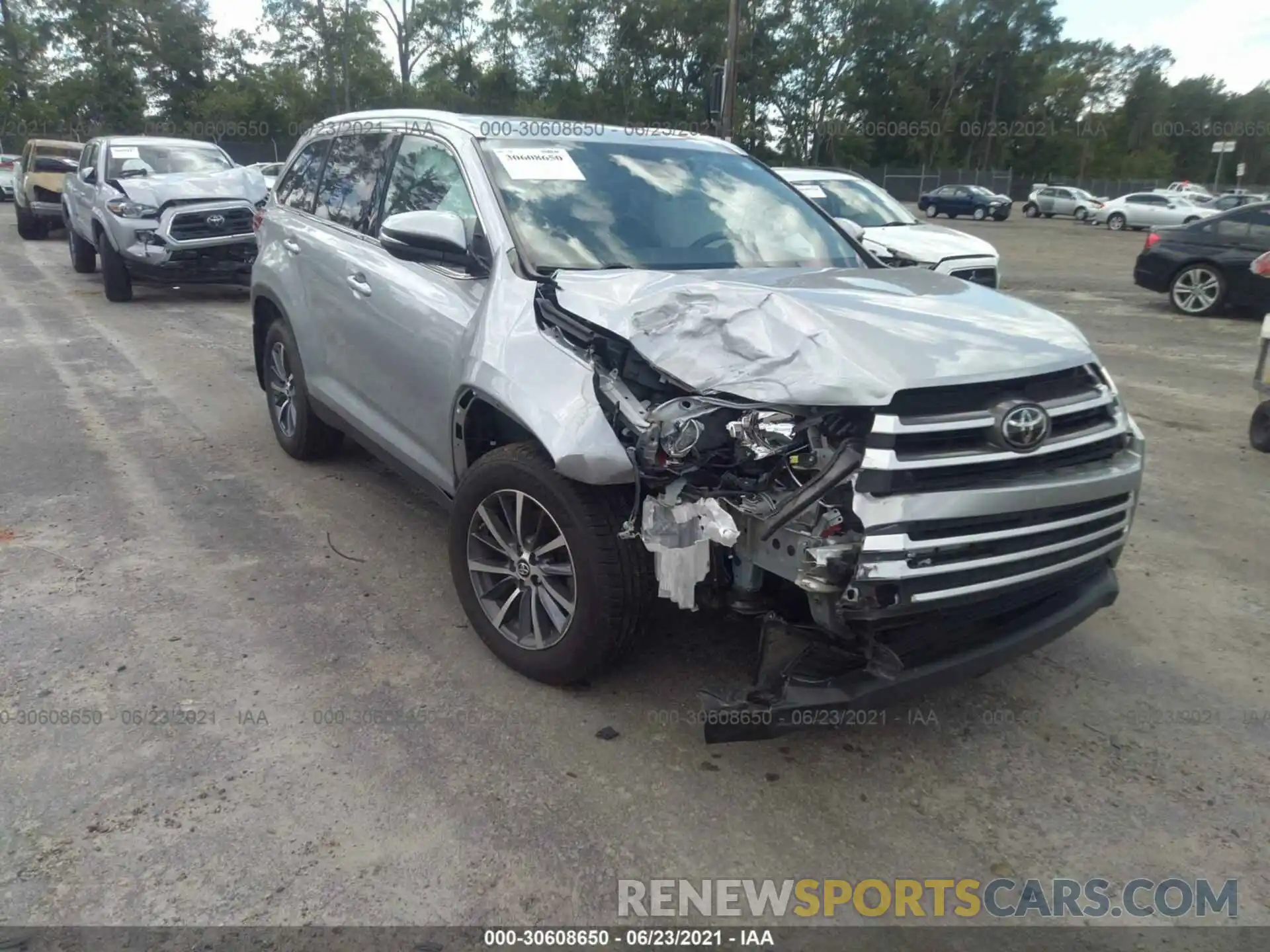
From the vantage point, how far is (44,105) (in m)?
49.5

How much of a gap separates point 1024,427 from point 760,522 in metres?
0.80

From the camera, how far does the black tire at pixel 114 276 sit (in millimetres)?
11891

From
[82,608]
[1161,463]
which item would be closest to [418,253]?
[82,608]

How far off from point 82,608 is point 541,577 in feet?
6.77

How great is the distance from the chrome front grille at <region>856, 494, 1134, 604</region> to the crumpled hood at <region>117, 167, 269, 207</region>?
430 inches

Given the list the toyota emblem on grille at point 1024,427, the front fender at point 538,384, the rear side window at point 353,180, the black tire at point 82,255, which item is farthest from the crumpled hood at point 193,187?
the toyota emblem on grille at point 1024,427

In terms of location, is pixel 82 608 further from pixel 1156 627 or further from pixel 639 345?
pixel 1156 627

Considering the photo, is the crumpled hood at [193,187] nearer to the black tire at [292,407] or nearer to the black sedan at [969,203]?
the black tire at [292,407]

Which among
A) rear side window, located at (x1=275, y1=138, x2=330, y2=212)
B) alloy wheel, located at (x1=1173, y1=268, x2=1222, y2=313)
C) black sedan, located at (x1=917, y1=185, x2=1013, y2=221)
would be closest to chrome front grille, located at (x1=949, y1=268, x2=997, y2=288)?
alloy wheel, located at (x1=1173, y1=268, x2=1222, y2=313)

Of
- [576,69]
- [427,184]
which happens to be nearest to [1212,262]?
[427,184]

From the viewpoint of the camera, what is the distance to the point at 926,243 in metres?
10.1

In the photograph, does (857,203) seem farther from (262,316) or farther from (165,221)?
(165,221)

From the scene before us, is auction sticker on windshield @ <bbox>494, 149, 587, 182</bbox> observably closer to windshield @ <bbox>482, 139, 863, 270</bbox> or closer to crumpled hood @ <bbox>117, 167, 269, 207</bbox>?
windshield @ <bbox>482, 139, 863, 270</bbox>

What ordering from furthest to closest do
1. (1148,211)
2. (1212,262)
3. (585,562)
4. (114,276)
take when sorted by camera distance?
(1148,211), (1212,262), (114,276), (585,562)
